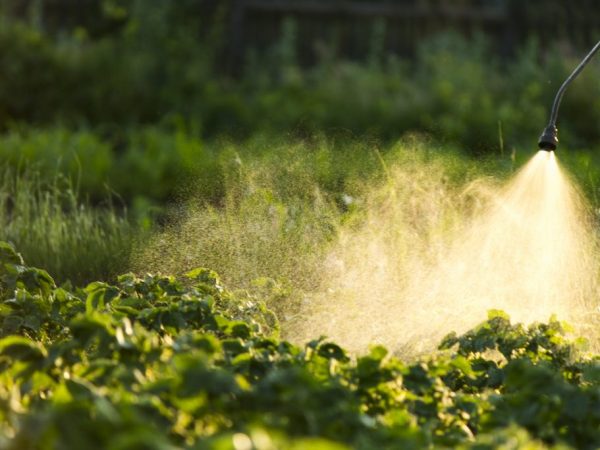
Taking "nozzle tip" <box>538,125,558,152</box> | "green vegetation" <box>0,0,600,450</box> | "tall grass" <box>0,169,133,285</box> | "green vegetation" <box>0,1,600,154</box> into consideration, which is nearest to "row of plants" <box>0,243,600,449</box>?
"green vegetation" <box>0,0,600,450</box>

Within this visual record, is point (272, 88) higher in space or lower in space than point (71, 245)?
higher

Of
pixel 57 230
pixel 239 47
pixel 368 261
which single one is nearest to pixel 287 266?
pixel 368 261

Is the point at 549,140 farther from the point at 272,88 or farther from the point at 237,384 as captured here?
the point at 272,88

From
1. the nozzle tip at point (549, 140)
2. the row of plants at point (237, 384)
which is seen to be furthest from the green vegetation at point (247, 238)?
the nozzle tip at point (549, 140)

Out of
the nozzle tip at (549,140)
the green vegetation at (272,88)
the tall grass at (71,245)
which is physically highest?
the nozzle tip at (549,140)

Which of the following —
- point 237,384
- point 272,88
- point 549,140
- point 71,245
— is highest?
→ point 549,140

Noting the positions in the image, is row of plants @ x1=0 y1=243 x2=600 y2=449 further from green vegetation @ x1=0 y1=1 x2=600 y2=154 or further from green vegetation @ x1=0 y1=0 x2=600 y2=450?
green vegetation @ x1=0 y1=1 x2=600 y2=154

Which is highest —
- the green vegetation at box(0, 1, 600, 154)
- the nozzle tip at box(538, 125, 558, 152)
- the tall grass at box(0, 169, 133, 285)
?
the nozzle tip at box(538, 125, 558, 152)

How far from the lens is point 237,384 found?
6.00 ft

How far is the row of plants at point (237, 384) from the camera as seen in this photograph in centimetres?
167

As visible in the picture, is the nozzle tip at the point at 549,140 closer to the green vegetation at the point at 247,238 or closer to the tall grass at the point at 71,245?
the green vegetation at the point at 247,238

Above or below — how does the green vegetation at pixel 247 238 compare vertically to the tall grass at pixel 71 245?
above

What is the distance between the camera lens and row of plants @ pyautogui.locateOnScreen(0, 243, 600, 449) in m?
1.67

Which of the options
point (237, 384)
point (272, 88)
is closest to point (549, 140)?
point (237, 384)
